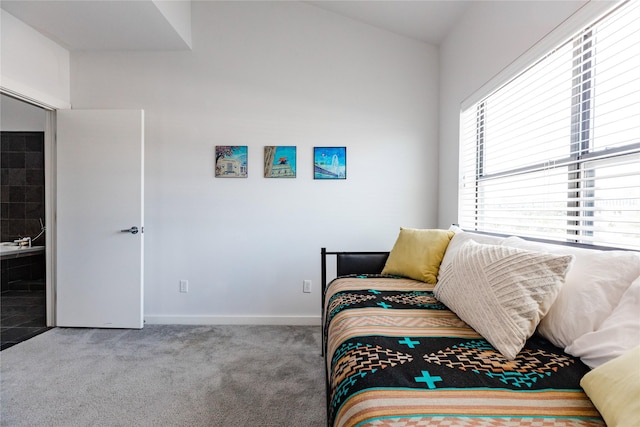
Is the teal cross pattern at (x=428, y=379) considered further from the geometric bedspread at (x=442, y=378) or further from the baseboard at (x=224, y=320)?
the baseboard at (x=224, y=320)

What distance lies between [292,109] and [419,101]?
1.22 meters

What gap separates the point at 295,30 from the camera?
2980 mm

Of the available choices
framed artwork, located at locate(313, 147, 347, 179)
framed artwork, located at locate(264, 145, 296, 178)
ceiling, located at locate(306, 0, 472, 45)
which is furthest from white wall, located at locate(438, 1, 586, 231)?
framed artwork, located at locate(264, 145, 296, 178)

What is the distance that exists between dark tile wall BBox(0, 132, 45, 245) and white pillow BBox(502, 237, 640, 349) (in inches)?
229

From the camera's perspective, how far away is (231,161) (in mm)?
2977

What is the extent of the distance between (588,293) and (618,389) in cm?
43

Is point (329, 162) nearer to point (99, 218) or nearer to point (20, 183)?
point (99, 218)

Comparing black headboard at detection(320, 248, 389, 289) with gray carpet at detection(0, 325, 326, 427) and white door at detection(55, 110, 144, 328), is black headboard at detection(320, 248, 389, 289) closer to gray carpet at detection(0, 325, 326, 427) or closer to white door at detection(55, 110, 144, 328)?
gray carpet at detection(0, 325, 326, 427)

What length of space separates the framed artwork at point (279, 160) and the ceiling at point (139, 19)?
1253mm

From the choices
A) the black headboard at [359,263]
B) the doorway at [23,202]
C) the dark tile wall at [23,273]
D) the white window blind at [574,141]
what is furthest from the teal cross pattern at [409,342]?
the dark tile wall at [23,273]

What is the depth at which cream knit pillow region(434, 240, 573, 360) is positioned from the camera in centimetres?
107

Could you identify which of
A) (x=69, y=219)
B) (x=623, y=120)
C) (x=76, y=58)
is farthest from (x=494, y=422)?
(x=76, y=58)

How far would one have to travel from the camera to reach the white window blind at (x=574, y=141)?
1252 millimetres

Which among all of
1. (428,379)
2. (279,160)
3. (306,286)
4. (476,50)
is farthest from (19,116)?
(428,379)
